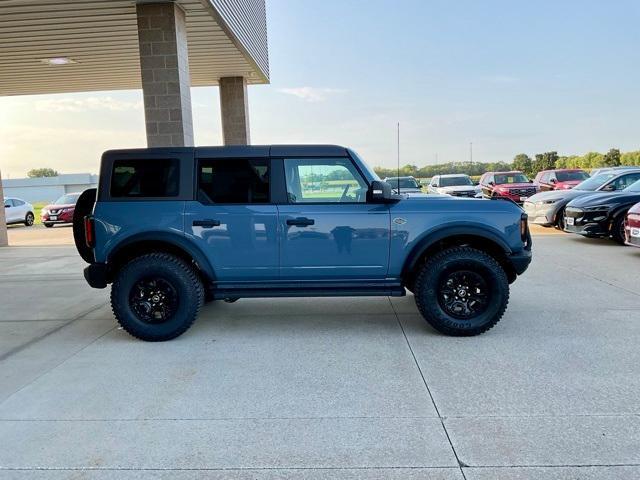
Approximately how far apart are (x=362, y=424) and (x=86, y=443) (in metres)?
1.76

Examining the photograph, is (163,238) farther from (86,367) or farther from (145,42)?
(145,42)

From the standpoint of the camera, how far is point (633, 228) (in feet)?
27.9

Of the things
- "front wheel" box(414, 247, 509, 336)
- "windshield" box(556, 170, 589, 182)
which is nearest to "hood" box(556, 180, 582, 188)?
"windshield" box(556, 170, 589, 182)

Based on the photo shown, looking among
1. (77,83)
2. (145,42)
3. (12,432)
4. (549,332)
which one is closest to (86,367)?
(12,432)

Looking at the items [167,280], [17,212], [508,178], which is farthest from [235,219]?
[17,212]

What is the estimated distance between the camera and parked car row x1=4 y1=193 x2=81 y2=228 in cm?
2011

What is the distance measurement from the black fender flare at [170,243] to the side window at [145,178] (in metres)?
0.42

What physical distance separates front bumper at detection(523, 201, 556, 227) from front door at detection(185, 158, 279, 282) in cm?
944

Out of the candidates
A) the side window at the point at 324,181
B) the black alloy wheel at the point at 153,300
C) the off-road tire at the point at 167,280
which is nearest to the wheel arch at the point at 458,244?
the side window at the point at 324,181

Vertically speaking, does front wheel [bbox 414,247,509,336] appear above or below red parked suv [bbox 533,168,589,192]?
below

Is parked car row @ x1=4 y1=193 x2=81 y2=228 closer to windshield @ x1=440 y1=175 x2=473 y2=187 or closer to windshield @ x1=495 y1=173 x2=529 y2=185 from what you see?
windshield @ x1=440 y1=175 x2=473 y2=187

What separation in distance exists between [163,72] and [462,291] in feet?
20.8

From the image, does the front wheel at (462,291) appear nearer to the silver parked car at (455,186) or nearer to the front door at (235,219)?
the front door at (235,219)

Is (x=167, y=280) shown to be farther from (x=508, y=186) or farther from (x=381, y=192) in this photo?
(x=508, y=186)
